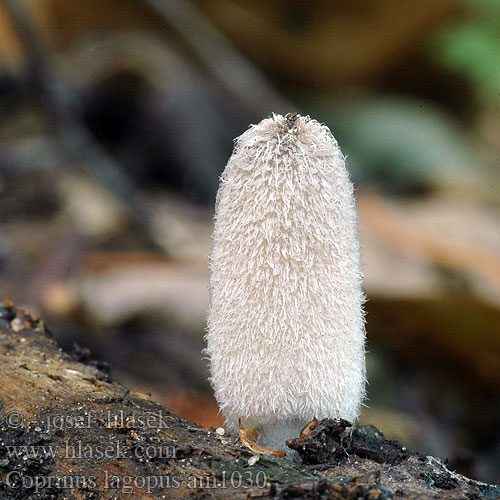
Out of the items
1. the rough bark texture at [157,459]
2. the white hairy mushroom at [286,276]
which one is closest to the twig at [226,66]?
the white hairy mushroom at [286,276]

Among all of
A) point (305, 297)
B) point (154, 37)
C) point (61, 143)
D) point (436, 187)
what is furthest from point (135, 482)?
point (154, 37)

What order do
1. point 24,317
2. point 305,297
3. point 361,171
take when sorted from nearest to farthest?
point 305,297, point 24,317, point 361,171

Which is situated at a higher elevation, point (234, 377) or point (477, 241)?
point (477, 241)

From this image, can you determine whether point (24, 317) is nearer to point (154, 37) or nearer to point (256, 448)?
point (256, 448)

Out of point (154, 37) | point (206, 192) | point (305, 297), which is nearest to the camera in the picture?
point (305, 297)

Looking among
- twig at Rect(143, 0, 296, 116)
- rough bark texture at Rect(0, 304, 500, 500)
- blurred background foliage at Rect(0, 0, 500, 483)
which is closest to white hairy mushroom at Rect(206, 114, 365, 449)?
rough bark texture at Rect(0, 304, 500, 500)

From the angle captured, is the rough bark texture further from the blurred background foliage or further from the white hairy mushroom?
the blurred background foliage

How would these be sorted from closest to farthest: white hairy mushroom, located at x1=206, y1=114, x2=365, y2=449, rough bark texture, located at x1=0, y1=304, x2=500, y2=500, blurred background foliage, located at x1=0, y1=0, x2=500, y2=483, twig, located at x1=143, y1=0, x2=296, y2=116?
rough bark texture, located at x1=0, y1=304, x2=500, y2=500, white hairy mushroom, located at x1=206, y1=114, x2=365, y2=449, blurred background foliage, located at x1=0, y1=0, x2=500, y2=483, twig, located at x1=143, y1=0, x2=296, y2=116

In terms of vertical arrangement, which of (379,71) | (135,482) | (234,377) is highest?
(379,71)
